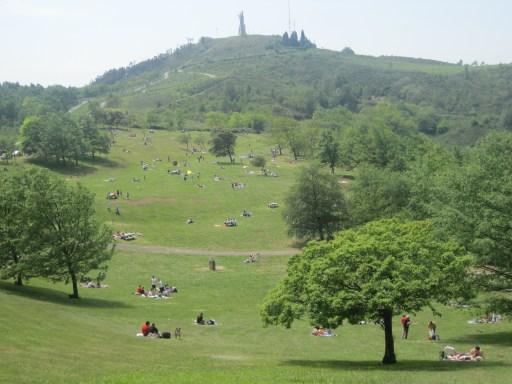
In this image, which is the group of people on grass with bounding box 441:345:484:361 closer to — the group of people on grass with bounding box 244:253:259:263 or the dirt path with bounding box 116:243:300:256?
the group of people on grass with bounding box 244:253:259:263

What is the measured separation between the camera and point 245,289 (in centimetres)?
5728

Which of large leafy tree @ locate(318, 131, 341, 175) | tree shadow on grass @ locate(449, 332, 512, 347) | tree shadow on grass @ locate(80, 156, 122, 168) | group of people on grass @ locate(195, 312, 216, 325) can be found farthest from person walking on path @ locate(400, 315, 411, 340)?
tree shadow on grass @ locate(80, 156, 122, 168)

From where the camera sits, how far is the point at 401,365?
28250 mm

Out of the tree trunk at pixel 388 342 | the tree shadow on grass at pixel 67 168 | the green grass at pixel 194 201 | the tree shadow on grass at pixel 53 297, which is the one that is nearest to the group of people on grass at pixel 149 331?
the tree shadow on grass at pixel 53 297

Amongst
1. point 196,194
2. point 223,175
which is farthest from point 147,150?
point 196,194

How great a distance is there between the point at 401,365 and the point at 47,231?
2941 cm

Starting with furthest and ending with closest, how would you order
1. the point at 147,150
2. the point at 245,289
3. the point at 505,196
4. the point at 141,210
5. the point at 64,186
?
1. the point at 147,150
2. the point at 141,210
3. the point at 245,289
4. the point at 64,186
5. the point at 505,196

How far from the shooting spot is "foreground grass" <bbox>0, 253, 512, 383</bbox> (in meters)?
24.0

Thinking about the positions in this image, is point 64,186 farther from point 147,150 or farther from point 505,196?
point 147,150

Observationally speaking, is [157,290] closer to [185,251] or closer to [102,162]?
[185,251]

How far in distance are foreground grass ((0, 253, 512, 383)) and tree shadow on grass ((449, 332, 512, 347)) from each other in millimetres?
57

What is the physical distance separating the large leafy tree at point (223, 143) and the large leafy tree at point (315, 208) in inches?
2773

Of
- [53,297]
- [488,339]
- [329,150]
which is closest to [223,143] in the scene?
[329,150]

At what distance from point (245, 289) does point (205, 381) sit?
114ft
